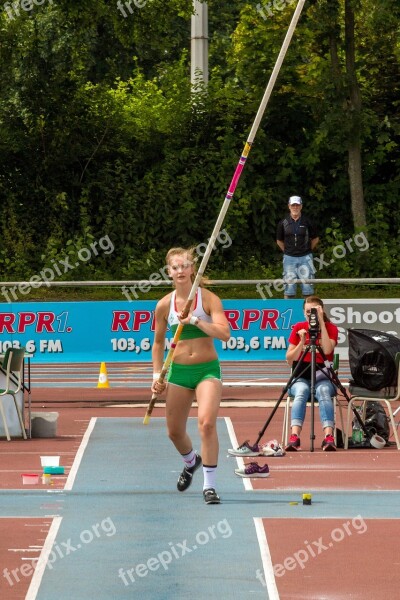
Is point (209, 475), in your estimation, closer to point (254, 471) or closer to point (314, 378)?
point (254, 471)

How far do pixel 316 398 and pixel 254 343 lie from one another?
7335mm

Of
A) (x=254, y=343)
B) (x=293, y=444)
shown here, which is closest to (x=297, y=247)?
(x=254, y=343)

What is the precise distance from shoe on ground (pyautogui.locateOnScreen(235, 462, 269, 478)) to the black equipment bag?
2421 mm

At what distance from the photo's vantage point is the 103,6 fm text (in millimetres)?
22266

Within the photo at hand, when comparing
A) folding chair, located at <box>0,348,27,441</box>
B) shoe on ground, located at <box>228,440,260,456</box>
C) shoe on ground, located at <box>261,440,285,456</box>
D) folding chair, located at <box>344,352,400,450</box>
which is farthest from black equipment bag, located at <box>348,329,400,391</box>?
folding chair, located at <box>0,348,27,441</box>

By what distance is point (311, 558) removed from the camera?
9.39 meters

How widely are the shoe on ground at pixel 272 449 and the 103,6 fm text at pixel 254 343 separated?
310 inches

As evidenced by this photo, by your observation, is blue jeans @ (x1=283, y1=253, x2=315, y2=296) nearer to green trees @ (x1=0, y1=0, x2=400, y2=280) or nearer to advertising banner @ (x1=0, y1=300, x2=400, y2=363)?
advertising banner @ (x1=0, y1=300, x2=400, y2=363)

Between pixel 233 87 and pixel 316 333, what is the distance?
68.5 feet

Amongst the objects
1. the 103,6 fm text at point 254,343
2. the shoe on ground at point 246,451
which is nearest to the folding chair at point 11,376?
the shoe on ground at point 246,451

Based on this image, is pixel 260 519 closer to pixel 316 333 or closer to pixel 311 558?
pixel 311 558

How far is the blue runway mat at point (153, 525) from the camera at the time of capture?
8.62m

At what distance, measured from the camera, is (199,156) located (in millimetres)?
34375

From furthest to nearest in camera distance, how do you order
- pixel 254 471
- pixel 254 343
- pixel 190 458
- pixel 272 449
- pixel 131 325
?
pixel 131 325
pixel 254 343
pixel 272 449
pixel 254 471
pixel 190 458
